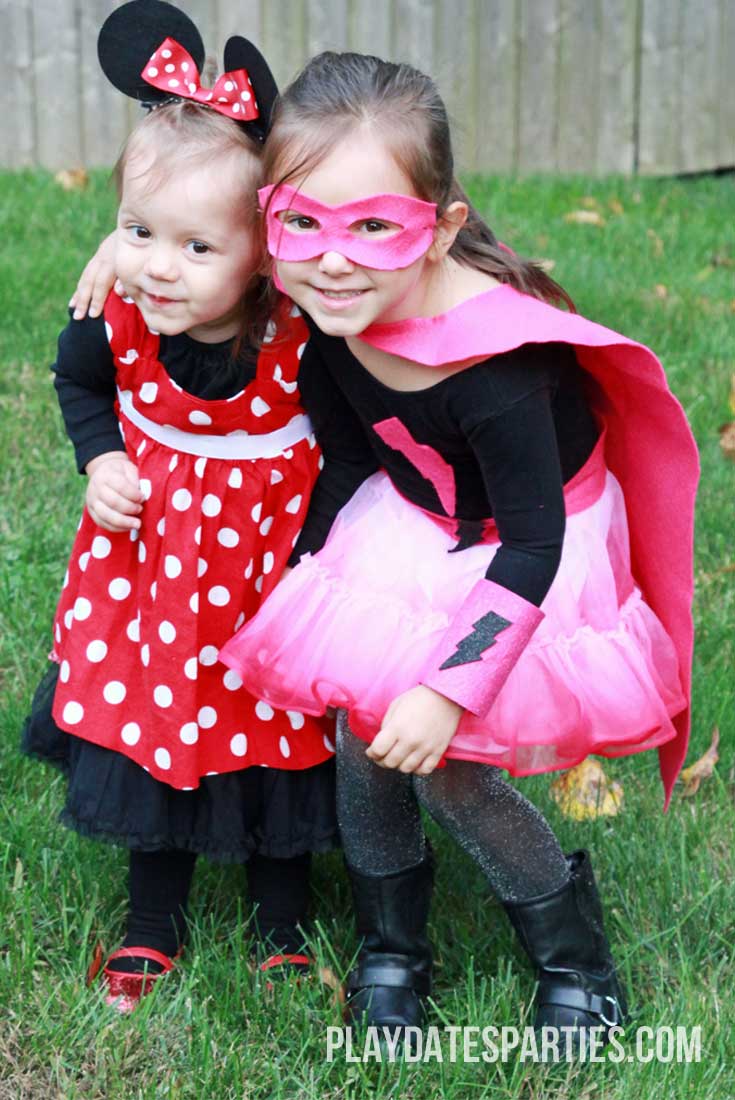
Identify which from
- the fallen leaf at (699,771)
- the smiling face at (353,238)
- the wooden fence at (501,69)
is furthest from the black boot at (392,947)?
the wooden fence at (501,69)

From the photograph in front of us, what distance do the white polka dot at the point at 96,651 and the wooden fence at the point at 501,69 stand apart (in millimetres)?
4559

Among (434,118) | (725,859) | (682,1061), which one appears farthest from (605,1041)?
(434,118)

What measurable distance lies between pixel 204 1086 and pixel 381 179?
119 cm

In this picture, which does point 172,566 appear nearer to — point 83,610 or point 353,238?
point 83,610

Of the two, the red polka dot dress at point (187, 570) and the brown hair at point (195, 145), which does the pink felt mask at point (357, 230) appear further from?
the red polka dot dress at point (187, 570)

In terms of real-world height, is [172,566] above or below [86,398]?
below

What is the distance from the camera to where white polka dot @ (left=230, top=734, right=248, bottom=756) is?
220 centimetres

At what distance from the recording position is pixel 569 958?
2.16 metres

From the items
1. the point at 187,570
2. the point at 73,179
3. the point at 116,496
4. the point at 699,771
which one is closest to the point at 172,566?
the point at 187,570

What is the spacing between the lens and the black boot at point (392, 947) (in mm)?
2166

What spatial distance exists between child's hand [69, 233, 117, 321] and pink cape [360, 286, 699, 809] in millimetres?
392

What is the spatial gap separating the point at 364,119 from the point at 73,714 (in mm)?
967

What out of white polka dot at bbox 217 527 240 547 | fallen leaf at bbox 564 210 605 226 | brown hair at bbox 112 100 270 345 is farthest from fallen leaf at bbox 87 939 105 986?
fallen leaf at bbox 564 210 605 226

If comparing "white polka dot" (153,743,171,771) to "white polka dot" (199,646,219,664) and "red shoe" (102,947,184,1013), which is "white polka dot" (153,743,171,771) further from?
"red shoe" (102,947,184,1013)
